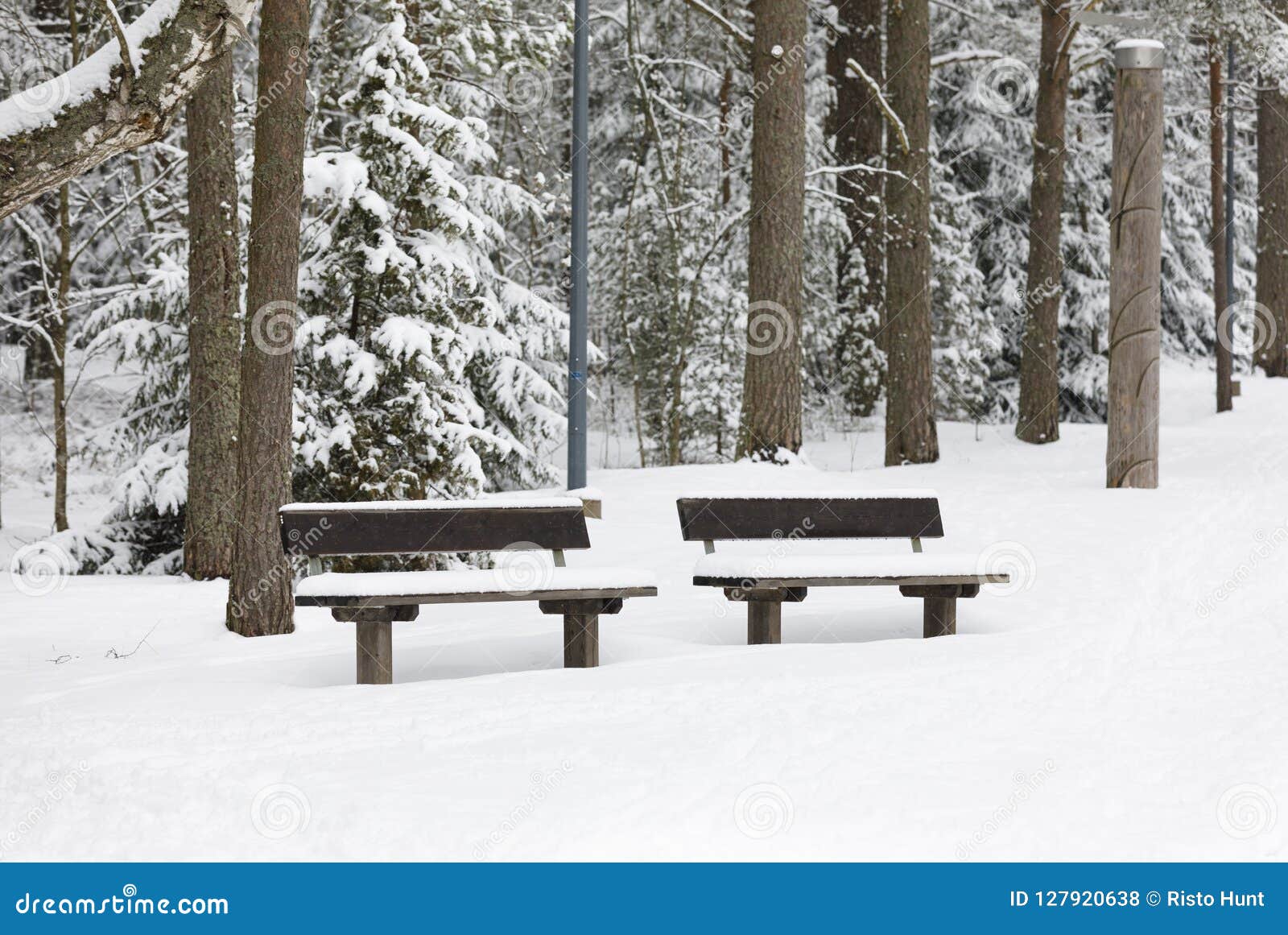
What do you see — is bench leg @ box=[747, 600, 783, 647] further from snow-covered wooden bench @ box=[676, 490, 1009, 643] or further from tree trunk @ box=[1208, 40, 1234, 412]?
tree trunk @ box=[1208, 40, 1234, 412]

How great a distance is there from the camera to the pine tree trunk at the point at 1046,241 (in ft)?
58.9

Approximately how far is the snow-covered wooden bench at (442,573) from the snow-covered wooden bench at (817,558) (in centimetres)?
60

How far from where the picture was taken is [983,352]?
76.8 feet

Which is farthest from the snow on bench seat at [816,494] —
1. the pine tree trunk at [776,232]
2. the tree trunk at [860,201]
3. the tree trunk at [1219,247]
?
the tree trunk at [860,201]

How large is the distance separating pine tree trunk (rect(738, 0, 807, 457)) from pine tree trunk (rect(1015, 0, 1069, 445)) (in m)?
5.39

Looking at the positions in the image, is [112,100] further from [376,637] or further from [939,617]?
[939,617]

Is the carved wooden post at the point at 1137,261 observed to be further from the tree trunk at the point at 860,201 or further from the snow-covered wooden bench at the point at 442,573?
the tree trunk at the point at 860,201

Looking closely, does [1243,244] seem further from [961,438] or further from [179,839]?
[179,839]

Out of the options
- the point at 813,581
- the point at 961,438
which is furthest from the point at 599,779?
the point at 961,438

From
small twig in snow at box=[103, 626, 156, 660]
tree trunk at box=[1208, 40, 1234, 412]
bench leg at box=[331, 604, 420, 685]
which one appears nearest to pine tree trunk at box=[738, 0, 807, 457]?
small twig in snow at box=[103, 626, 156, 660]

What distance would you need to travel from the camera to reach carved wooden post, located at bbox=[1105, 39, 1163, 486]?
12023 millimetres

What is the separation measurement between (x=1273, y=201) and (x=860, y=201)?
6492 mm

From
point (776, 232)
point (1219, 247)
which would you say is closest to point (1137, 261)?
point (776, 232)

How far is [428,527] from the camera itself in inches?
284
